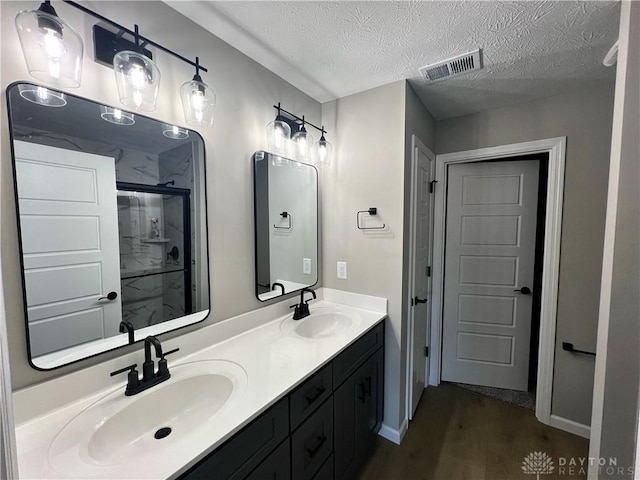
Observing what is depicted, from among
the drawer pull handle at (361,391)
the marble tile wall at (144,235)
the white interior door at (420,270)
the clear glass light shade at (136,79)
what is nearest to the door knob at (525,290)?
the white interior door at (420,270)

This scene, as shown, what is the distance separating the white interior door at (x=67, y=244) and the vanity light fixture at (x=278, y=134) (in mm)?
825

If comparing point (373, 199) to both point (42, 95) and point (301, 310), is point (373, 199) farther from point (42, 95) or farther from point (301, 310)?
point (42, 95)

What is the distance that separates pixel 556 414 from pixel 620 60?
226 cm

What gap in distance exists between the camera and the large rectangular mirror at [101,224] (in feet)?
2.76

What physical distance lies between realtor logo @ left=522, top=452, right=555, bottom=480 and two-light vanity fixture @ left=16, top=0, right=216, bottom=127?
2681mm

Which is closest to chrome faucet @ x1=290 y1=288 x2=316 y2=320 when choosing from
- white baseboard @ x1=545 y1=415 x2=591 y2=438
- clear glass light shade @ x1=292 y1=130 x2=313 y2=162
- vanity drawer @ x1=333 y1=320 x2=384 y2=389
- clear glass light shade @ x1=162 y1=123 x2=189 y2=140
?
Result: vanity drawer @ x1=333 y1=320 x2=384 y2=389

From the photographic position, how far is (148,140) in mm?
1106

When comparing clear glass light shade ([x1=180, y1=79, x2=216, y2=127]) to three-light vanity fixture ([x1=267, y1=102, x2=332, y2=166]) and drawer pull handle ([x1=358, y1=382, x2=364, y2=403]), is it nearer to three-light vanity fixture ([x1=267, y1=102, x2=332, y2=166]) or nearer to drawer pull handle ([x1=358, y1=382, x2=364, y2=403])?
three-light vanity fixture ([x1=267, y1=102, x2=332, y2=166])

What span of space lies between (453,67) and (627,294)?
4.51 ft

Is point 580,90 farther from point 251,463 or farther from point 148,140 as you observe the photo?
point 251,463

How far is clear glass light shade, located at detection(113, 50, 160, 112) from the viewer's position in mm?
945

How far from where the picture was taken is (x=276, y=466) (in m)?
0.96

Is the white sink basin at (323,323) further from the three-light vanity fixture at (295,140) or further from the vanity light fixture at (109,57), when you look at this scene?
the vanity light fixture at (109,57)

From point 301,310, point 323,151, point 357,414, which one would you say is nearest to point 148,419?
point 301,310
